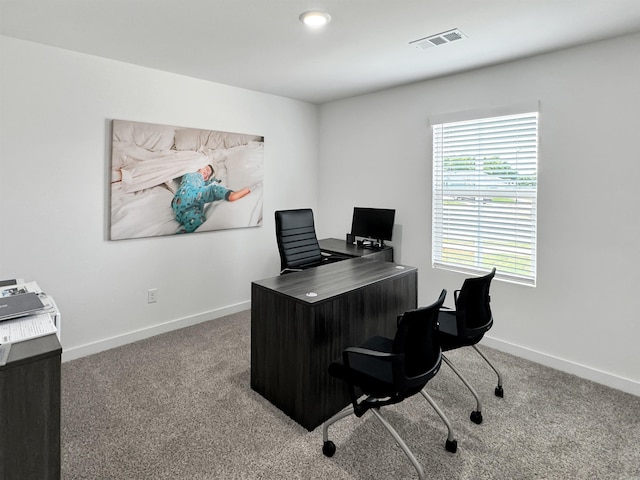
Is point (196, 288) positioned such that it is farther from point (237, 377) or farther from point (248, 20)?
point (248, 20)

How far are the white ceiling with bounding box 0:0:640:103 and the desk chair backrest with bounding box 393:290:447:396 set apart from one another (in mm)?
1755

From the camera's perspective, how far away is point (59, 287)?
2969mm

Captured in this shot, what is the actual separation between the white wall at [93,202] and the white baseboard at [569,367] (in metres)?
2.76

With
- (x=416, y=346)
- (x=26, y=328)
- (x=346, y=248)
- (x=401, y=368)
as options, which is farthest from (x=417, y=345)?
(x=346, y=248)

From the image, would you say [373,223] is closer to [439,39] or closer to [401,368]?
[439,39]

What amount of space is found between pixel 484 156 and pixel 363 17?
173 centimetres

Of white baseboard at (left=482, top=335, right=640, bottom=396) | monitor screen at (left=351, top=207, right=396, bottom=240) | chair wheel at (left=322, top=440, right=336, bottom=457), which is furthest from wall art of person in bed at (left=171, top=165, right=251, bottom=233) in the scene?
white baseboard at (left=482, top=335, right=640, bottom=396)

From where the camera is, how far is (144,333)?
3.49m

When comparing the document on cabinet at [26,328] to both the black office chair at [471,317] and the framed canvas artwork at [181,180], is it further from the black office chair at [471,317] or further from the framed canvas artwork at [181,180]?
the black office chair at [471,317]

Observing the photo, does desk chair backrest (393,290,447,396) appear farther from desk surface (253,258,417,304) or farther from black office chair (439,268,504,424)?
desk surface (253,258,417,304)

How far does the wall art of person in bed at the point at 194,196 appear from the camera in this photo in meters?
3.61

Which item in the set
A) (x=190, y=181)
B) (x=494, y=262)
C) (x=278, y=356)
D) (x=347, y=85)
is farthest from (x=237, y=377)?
(x=347, y=85)

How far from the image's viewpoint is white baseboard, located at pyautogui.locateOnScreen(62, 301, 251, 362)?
309 cm

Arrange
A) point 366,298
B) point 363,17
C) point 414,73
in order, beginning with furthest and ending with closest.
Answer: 1. point 414,73
2. point 366,298
3. point 363,17
